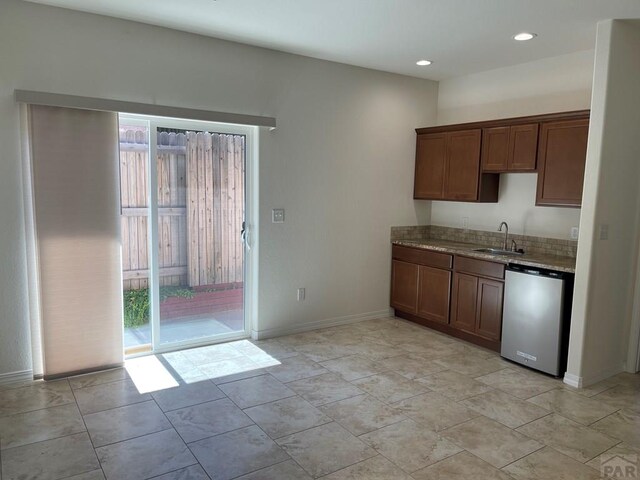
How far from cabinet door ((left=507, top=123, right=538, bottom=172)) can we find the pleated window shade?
351 cm

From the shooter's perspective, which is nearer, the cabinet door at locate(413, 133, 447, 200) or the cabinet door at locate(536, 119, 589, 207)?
the cabinet door at locate(536, 119, 589, 207)

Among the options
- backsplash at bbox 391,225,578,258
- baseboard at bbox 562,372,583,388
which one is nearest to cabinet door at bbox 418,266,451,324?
backsplash at bbox 391,225,578,258

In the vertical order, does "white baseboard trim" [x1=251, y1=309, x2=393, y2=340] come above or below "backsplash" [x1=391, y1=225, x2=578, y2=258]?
below

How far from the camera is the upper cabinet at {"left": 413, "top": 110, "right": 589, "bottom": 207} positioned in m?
3.91

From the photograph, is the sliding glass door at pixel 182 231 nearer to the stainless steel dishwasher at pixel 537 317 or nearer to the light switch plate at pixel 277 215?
the light switch plate at pixel 277 215

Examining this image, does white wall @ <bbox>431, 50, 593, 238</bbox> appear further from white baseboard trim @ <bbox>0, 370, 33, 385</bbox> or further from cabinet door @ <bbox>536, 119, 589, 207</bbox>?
white baseboard trim @ <bbox>0, 370, 33, 385</bbox>

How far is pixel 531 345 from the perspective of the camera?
3.92m

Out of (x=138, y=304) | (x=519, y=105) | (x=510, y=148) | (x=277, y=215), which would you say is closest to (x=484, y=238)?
(x=510, y=148)

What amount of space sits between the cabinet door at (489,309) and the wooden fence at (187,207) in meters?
2.34

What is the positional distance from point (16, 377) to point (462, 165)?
4433 millimetres

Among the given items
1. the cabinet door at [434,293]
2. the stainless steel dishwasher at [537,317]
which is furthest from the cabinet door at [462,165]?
the stainless steel dishwasher at [537,317]

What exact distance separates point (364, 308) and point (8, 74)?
393 cm

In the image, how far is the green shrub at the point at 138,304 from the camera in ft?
13.4

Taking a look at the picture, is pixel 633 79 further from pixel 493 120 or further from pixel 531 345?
pixel 531 345
